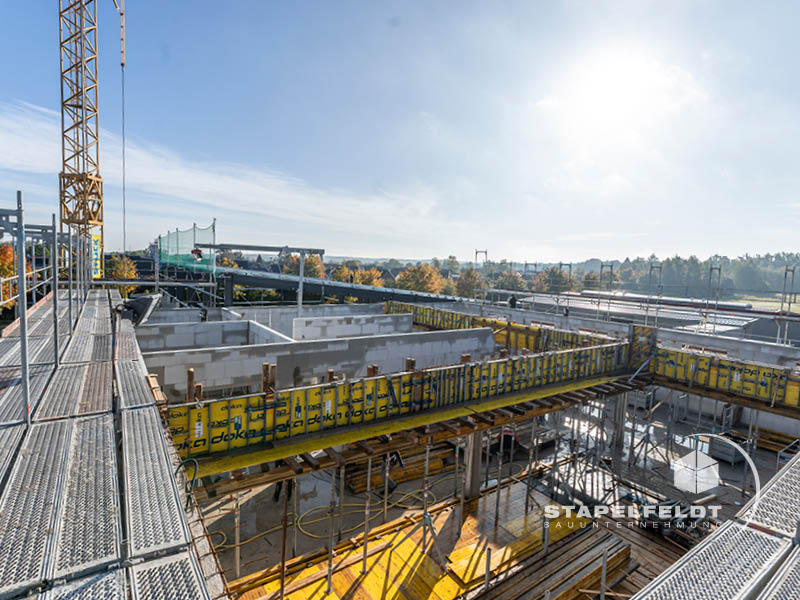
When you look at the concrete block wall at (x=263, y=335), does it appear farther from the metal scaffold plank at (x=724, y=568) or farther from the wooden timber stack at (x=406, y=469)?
the metal scaffold plank at (x=724, y=568)

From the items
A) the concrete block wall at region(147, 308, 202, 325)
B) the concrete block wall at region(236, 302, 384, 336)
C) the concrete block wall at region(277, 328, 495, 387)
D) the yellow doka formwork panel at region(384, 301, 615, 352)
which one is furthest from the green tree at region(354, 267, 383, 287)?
the concrete block wall at region(277, 328, 495, 387)

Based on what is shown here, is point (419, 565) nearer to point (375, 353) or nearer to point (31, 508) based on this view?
point (375, 353)

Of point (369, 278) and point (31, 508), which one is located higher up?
point (369, 278)

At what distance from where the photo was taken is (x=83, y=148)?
3466 centimetres

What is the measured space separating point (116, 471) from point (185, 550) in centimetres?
145

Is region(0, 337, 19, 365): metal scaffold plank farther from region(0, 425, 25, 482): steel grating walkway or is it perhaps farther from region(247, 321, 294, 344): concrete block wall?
region(247, 321, 294, 344): concrete block wall

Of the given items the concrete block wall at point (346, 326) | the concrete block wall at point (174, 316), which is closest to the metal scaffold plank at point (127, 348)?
the concrete block wall at point (174, 316)

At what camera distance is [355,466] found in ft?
52.9

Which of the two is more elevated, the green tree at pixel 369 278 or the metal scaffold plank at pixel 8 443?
the green tree at pixel 369 278

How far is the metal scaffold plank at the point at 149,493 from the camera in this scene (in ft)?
10.9

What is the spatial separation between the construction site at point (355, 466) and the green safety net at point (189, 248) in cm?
871

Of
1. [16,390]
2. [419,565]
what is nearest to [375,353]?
[419,565]

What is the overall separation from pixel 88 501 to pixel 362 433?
720cm

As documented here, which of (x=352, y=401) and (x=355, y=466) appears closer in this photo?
(x=352, y=401)
